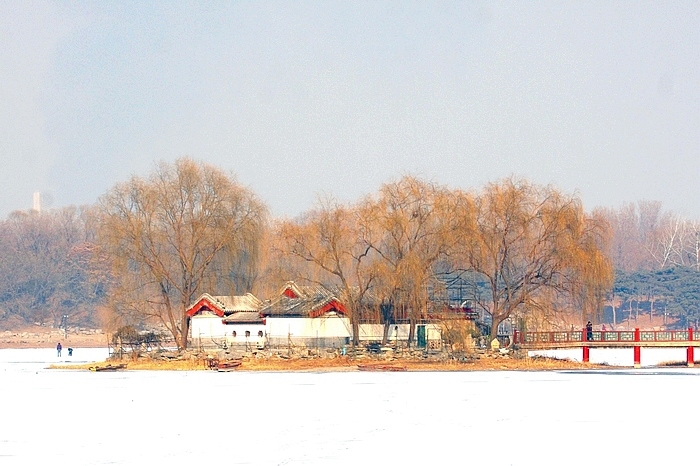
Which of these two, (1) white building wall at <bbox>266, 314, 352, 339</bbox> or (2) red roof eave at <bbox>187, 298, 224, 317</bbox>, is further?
(2) red roof eave at <bbox>187, 298, 224, 317</bbox>

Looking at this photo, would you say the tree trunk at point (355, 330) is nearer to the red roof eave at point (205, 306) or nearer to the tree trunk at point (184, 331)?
the red roof eave at point (205, 306)

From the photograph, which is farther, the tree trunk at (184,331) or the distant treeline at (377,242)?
the tree trunk at (184,331)

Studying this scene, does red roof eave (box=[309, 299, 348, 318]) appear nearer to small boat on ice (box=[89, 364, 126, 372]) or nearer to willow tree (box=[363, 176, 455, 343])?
willow tree (box=[363, 176, 455, 343])

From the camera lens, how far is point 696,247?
111m

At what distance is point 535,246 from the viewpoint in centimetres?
5228

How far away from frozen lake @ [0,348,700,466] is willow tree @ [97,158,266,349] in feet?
45.5

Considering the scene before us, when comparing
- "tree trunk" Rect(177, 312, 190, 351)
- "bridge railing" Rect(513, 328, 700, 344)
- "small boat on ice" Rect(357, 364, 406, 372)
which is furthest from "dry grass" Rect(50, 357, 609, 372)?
"tree trunk" Rect(177, 312, 190, 351)

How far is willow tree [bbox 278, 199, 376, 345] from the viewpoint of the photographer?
53.2 meters

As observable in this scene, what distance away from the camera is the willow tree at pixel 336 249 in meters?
53.2

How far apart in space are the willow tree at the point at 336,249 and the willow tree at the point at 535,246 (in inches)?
200

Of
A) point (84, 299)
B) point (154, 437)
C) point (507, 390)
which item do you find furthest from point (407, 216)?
point (84, 299)

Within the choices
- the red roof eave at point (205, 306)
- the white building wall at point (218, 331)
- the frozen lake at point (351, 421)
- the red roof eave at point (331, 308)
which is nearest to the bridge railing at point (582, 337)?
the frozen lake at point (351, 421)

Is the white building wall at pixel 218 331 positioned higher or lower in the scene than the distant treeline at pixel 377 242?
lower

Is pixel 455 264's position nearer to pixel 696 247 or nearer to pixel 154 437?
pixel 154 437
